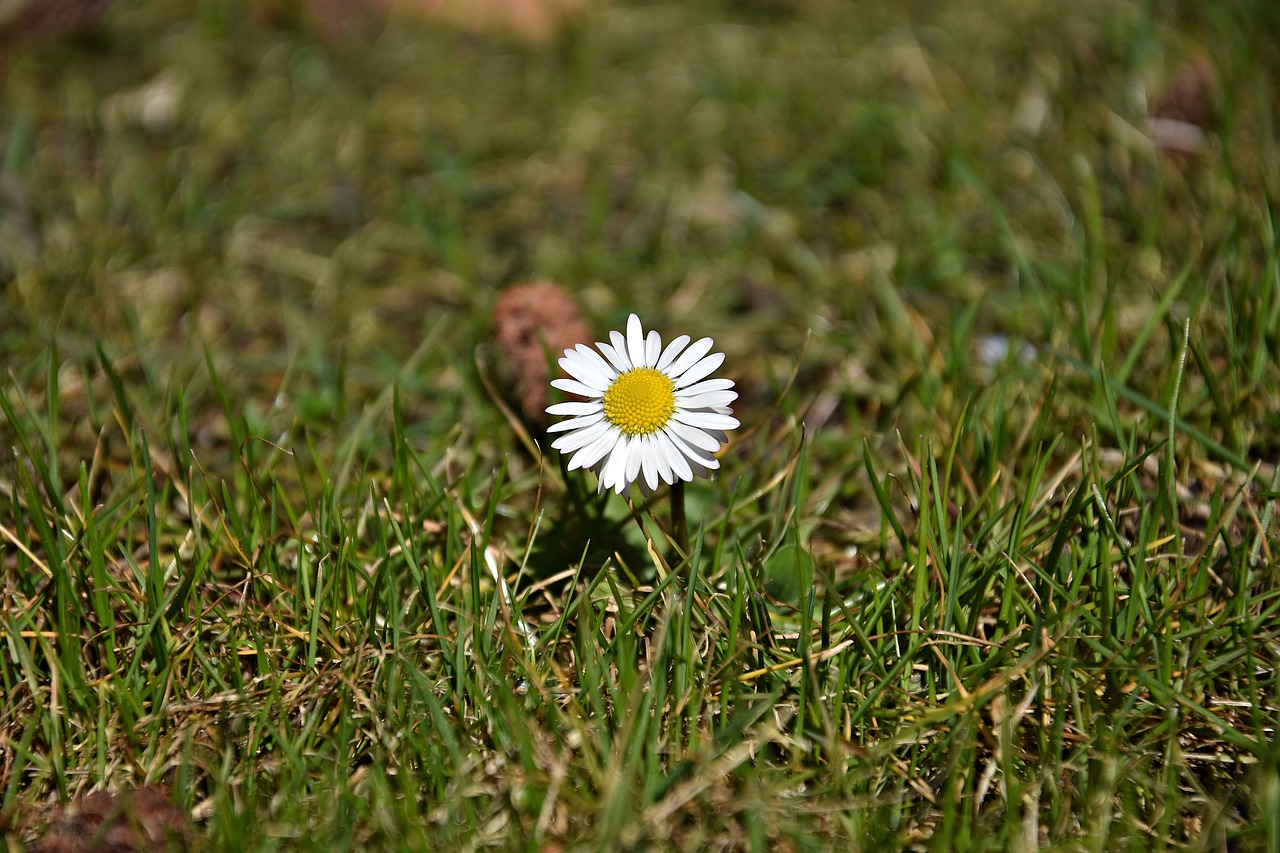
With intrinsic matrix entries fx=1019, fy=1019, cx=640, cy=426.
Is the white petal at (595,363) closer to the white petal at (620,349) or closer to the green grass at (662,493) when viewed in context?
the white petal at (620,349)

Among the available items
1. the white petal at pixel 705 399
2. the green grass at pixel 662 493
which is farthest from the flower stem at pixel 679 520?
the white petal at pixel 705 399

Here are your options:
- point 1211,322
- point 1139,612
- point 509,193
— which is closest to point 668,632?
point 1139,612

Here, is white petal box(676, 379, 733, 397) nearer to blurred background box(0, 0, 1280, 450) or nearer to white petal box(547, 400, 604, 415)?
white petal box(547, 400, 604, 415)

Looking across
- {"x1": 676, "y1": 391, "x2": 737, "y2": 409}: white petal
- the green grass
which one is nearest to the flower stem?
the green grass

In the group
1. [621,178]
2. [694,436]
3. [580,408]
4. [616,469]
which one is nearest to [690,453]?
[694,436]

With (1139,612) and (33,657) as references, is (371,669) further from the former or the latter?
(1139,612)
